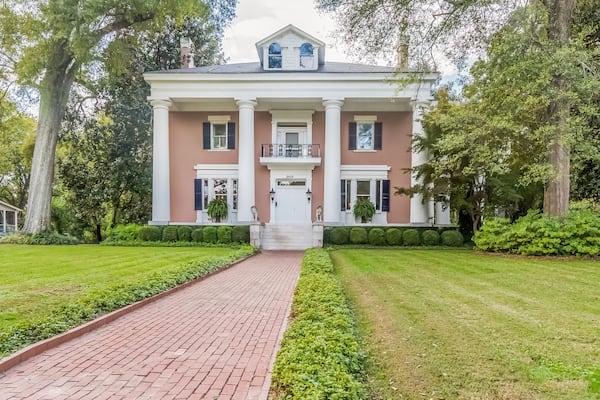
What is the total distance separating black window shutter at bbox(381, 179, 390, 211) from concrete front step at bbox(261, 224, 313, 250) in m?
4.55

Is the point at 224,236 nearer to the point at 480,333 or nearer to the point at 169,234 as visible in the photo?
the point at 169,234

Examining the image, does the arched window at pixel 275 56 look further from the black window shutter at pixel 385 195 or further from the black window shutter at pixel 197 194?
the black window shutter at pixel 385 195

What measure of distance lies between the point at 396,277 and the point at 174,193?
1641 centimetres

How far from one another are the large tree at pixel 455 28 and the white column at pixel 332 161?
18.1 feet

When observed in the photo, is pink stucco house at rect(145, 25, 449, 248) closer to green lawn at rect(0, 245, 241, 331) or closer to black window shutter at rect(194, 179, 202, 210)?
black window shutter at rect(194, 179, 202, 210)

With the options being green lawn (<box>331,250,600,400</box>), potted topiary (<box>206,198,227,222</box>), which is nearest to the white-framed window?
potted topiary (<box>206,198,227,222</box>)

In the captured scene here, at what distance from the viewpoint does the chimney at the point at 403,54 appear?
1496cm

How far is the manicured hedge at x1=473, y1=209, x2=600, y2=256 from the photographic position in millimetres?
12719

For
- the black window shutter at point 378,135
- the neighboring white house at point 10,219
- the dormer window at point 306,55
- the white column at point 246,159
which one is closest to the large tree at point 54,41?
the white column at point 246,159

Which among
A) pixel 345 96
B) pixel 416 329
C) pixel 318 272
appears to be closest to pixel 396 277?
pixel 318 272

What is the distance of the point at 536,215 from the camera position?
559 inches

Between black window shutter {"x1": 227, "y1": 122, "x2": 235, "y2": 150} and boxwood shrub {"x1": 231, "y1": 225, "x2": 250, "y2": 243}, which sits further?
black window shutter {"x1": 227, "y1": 122, "x2": 235, "y2": 150}

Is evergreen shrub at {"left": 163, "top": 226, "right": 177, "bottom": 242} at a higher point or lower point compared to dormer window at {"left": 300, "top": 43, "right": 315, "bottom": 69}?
lower

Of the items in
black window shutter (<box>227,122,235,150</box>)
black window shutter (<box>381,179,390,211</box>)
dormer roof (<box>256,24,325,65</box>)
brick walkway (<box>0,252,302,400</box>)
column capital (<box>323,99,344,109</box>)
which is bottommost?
brick walkway (<box>0,252,302,400</box>)
